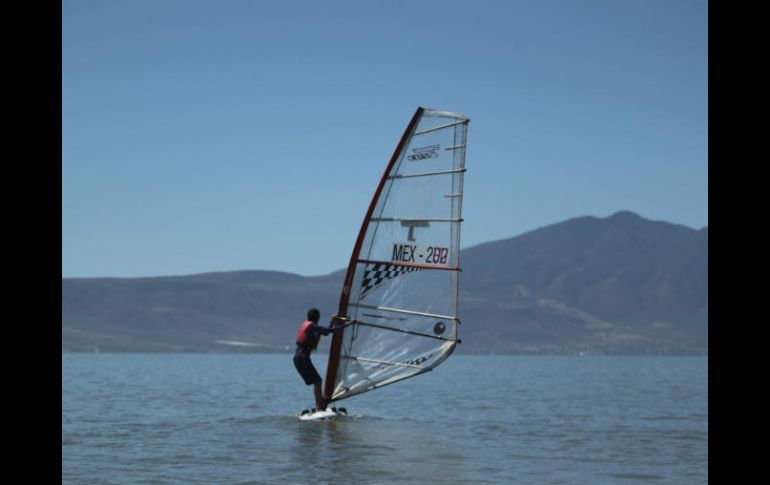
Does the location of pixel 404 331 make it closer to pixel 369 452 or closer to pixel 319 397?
pixel 319 397

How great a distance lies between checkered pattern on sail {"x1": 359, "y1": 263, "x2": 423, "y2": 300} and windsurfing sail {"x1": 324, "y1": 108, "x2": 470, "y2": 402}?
0.06 ft

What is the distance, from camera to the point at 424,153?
16719 millimetres

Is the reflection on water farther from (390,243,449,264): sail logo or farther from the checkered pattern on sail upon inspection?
(390,243,449,264): sail logo

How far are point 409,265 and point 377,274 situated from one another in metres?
0.69

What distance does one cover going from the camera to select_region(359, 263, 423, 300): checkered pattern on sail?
1714 cm

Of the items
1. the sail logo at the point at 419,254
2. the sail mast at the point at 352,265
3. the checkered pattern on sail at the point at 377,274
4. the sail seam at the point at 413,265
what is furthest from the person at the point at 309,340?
the sail logo at the point at 419,254

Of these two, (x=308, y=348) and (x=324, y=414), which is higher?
(x=308, y=348)

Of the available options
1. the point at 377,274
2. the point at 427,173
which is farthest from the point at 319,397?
the point at 427,173

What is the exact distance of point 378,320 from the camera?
17.3 m

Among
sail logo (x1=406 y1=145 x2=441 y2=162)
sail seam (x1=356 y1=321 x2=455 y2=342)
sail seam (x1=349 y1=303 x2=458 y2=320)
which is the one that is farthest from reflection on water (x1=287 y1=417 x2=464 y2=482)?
sail logo (x1=406 y1=145 x2=441 y2=162)

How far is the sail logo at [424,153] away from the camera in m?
16.6
